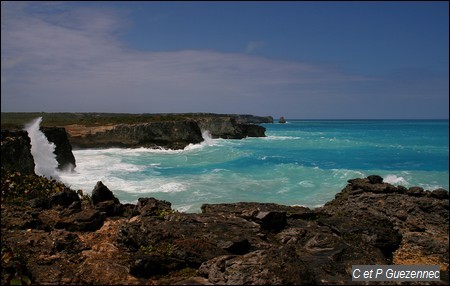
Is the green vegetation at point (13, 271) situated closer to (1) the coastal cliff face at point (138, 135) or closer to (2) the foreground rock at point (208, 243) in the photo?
(2) the foreground rock at point (208, 243)

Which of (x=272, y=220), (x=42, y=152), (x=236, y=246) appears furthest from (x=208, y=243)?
(x=42, y=152)

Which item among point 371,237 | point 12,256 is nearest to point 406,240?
point 371,237

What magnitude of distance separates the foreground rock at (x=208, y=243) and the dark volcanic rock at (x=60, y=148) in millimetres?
20952

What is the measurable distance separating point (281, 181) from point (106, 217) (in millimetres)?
21172

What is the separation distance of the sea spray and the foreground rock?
62.0 ft

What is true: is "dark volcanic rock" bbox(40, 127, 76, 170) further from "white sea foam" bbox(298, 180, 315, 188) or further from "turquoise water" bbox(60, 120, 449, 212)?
"white sea foam" bbox(298, 180, 315, 188)

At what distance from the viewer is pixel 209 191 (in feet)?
85.6

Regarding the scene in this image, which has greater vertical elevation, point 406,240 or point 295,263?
point 295,263

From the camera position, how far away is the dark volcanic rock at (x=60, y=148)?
3400 cm

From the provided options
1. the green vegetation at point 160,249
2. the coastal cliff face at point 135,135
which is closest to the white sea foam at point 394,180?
the green vegetation at point 160,249

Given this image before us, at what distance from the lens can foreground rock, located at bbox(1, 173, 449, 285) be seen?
7.40 metres

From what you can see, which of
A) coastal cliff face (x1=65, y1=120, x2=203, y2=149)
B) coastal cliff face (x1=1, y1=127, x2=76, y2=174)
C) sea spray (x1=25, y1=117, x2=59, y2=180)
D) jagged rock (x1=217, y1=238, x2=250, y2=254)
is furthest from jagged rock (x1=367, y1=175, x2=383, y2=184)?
coastal cliff face (x1=65, y1=120, x2=203, y2=149)

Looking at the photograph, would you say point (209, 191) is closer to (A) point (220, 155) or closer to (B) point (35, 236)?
(B) point (35, 236)

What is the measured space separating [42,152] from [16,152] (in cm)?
1110
